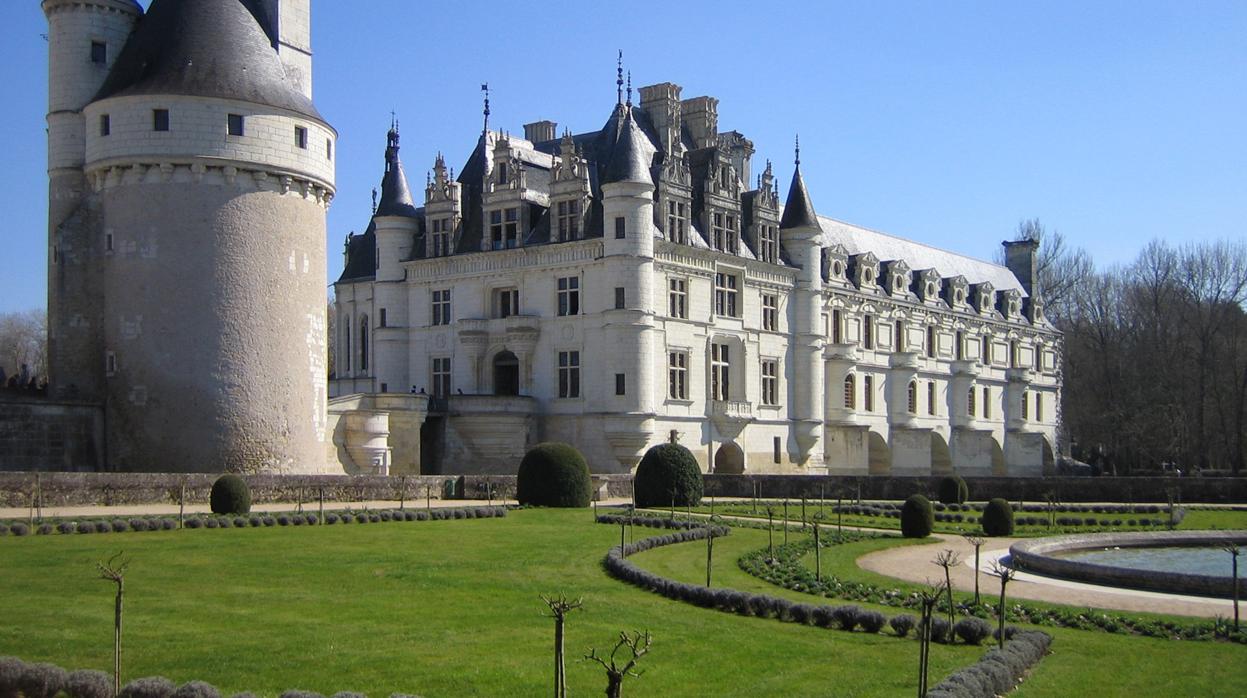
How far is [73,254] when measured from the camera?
3011cm

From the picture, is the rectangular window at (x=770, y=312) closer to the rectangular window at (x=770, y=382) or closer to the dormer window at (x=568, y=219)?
the rectangular window at (x=770, y=382)

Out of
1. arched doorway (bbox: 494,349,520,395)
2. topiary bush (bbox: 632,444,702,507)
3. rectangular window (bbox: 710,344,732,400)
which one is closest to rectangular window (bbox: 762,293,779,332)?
rectangular window (bbox: 710,344,732,400)

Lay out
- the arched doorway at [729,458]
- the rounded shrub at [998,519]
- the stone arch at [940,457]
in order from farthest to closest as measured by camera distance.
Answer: the stone arch at [940,457]
the arched doorway at [729,458]
the rounded shrub at [998,519]

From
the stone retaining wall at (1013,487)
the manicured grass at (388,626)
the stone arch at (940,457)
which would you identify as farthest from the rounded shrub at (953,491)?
the stone arch at (940,457)

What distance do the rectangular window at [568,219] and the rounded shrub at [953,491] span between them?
45.9 feet

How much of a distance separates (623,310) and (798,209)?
36.9 ft

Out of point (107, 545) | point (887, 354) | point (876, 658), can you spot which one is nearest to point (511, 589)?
point (876, 658)

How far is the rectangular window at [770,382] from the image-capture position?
45.8m

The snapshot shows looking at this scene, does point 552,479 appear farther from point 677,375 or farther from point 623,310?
point 677,375

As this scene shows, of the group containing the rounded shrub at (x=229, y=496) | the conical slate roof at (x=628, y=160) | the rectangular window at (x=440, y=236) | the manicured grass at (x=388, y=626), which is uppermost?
the conical slate roof at (x=628, y=160)

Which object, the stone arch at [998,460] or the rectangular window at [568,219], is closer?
the rectangular window at [568,219]

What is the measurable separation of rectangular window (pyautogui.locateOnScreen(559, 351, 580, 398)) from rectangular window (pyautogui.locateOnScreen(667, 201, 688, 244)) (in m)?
4.99

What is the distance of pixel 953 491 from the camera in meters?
34.2

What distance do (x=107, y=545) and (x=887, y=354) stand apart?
41608 mm
